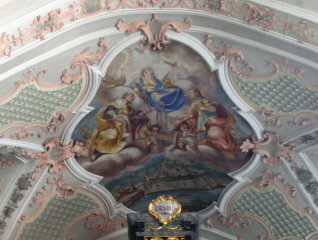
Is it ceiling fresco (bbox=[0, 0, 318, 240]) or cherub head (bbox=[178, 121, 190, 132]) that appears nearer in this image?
ceiling fresco (bbox=[0, 0, 318, 240])

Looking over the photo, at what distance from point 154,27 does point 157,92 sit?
177 cm

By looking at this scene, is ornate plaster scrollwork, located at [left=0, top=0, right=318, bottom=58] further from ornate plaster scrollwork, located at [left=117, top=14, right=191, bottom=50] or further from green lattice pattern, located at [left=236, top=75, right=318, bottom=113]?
green lattice pattern, located at [left=236, top=75, right=318, bottom=113]

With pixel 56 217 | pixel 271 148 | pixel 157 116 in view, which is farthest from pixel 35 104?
Result: pixel 271 148

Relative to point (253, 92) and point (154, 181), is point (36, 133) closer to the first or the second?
point (154, 181)

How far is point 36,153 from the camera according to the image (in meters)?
11.8

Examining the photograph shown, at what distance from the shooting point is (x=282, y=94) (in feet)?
36.4

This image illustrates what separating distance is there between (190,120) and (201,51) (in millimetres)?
2123

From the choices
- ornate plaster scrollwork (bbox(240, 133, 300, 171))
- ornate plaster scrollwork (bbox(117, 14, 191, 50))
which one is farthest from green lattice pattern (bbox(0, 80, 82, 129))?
ornate plaster scrollwork (bbox(240, 133, 300, 171))

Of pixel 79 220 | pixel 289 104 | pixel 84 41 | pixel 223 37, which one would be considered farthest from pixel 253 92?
pixel 79 220

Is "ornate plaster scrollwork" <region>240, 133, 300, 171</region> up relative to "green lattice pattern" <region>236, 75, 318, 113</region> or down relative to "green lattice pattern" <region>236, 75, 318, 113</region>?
down

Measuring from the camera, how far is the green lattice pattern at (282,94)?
10.9 metres

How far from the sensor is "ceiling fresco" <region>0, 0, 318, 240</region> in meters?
10.1

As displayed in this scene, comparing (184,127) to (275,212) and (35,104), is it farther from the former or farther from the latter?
(35,104)

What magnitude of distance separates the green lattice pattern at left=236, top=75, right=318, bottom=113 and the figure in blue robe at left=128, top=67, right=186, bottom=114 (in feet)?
5.21
